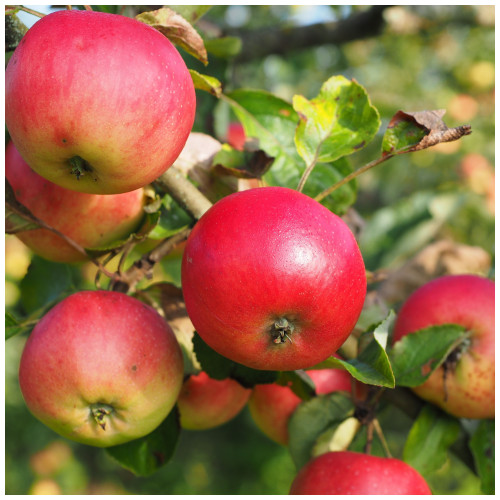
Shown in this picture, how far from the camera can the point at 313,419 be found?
1011 mm

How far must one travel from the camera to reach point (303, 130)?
33.5 inches

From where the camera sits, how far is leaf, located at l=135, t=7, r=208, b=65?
75 cm

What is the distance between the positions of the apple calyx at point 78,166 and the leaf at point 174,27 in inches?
8.2

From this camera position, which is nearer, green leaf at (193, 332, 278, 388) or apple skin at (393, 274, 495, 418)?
green leaf at (193, 332, 278, 388)

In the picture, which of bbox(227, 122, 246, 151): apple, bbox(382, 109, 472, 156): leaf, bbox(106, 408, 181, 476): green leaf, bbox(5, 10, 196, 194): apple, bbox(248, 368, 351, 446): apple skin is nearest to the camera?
bbox(5, 10, 196, 194): apple

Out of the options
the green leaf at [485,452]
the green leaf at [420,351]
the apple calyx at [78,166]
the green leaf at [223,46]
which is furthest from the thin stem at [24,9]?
the green leaf at [485,452]

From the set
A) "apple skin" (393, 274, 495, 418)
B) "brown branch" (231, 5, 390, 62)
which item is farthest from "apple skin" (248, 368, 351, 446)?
"brown branch" (231, 5, 390, 62)

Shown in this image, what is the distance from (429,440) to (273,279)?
1.76 feet

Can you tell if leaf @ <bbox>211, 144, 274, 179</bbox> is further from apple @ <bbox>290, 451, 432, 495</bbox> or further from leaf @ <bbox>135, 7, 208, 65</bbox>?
apple @ <bbox>290, 451, 432, 495</bbox>

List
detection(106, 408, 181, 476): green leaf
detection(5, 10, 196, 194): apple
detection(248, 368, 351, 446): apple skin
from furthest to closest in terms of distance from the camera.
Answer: detection(248, 368, 351, 446): apple skin < detection(106, 408, 181, 476): green leaf < detection(5, 10, 196, 194): apple

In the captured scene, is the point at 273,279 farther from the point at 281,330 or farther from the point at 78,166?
the point at 78,166

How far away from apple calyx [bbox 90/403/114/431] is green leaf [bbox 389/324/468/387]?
0.44 metres

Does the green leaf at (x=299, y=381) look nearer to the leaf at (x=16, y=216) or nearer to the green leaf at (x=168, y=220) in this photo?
the green leaf at (x=168, y=220)

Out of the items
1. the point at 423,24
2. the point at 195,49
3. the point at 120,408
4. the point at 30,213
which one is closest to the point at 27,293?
the point at 30,213
